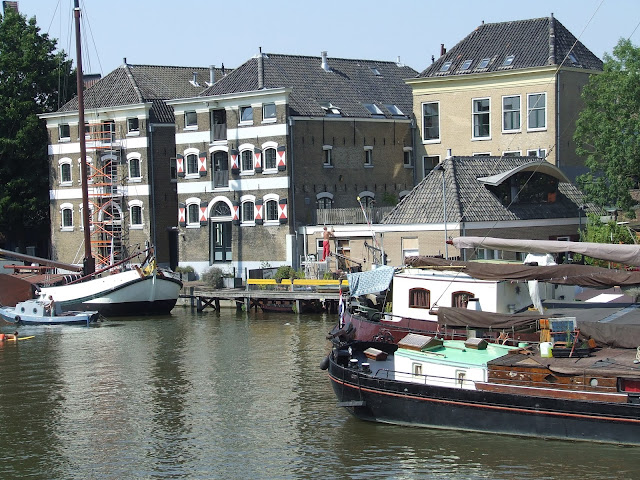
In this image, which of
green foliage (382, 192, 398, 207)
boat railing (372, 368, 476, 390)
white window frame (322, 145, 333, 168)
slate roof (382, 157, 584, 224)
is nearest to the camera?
boat railing (372, 368, 476, 390)

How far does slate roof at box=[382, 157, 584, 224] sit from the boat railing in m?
20.2

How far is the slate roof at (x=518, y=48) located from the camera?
53.4 meters

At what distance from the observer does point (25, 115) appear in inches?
2574

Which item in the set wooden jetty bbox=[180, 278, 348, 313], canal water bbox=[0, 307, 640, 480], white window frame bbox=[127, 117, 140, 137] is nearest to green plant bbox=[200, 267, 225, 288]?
wooden jetty bbox=[180, 278, 348, 313]

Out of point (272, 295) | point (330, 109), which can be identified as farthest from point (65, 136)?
point (272, 295)

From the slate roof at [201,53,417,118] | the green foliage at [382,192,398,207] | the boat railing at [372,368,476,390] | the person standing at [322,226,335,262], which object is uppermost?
the slate roof at [201,53,417,118]

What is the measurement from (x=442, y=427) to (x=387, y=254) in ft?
78.2

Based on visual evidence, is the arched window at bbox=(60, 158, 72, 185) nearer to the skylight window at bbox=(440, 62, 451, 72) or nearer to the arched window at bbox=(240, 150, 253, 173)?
the arched window at bbox=(240, 150, 253, 173)

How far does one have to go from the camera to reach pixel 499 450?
22.5 meters

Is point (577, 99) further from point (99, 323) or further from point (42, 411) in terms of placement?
point (42, 411)

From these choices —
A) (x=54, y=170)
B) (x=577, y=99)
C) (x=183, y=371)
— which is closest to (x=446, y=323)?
(x=183, y=371)

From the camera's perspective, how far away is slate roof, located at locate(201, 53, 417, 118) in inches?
2201

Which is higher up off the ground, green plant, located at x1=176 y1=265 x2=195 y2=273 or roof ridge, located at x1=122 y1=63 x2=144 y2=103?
roof ridge, located at x1=122 y1=63 x2=144 y2=103

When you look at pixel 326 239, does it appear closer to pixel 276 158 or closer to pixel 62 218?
pixel 276 158
